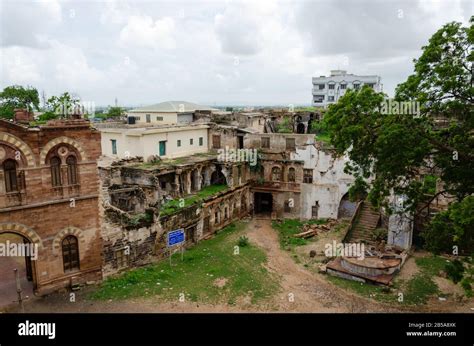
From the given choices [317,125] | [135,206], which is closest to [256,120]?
[317,125]

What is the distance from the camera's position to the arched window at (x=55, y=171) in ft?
66.4

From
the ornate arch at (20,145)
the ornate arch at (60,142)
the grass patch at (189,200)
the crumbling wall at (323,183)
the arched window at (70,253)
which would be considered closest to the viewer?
the ornate arch at (20,145)

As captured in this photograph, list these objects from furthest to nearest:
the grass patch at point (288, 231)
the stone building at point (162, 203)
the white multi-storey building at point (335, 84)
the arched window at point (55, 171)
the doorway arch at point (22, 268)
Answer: the white multi-storey building at point (335, 84), the grass patch at point (288, 231), the stone building at point (162, 203), the arched window at point (55, 171), the doorway arch at point (22, 268)

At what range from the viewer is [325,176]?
34750 mm

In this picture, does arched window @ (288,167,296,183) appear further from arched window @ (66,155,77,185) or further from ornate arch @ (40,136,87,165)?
arched window @ (66,155,77,185)

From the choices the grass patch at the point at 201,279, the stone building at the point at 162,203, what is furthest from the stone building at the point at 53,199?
the grass patch at the point at 201,279

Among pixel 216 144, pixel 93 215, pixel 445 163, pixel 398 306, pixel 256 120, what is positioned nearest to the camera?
pixel 445 163

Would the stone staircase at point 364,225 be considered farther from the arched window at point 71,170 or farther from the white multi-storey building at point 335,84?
the white multi-storey building at point 335,84

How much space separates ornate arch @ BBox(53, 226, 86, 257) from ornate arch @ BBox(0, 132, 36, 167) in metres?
3.91

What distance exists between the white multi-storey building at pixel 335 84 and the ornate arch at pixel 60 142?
72.9 m

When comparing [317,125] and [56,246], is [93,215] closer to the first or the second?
[56,246]

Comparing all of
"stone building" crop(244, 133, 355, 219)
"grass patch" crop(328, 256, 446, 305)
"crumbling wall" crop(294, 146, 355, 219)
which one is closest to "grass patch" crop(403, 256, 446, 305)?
"grass patch" crop(328, 256, 446, 305)

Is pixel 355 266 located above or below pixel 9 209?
below
